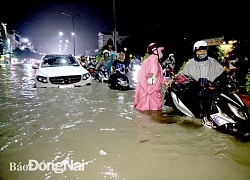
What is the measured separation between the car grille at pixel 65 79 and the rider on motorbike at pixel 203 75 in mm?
5783

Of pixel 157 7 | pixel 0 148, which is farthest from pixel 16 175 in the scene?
pixel 157 7

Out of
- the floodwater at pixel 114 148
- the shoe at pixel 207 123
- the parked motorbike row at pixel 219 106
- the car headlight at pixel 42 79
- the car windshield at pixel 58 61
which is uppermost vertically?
the car windshield at pixel 58 61

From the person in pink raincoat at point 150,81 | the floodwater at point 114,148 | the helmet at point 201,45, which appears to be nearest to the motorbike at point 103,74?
the person in pink raincoat at point 150,81

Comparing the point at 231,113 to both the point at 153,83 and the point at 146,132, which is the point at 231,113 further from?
the point at 153,83

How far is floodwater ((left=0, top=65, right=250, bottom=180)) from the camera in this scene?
2.88 meters

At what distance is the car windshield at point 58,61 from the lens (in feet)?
35.0

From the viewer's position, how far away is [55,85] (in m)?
9.38

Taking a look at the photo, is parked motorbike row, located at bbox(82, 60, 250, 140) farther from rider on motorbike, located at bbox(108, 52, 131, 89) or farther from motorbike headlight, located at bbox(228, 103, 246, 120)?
rider on motorbike, located at bbox(108, 52, 131, 89)

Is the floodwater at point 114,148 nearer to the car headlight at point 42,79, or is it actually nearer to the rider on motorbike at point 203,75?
the rider on motorbike at point 203,75

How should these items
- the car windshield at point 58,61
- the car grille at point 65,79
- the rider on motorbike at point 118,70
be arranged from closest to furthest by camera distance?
1. the car grille at point 65,79
2. the rider on motorbike at point 118,70
3. the car windshield at point 58,61

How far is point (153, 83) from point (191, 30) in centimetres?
1263

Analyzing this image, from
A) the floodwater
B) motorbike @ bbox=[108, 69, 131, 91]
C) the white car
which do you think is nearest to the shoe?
the floodwater

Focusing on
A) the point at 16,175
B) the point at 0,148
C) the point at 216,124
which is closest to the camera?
the point at 16,175

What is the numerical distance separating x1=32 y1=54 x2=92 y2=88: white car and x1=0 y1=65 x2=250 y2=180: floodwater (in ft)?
11.6
